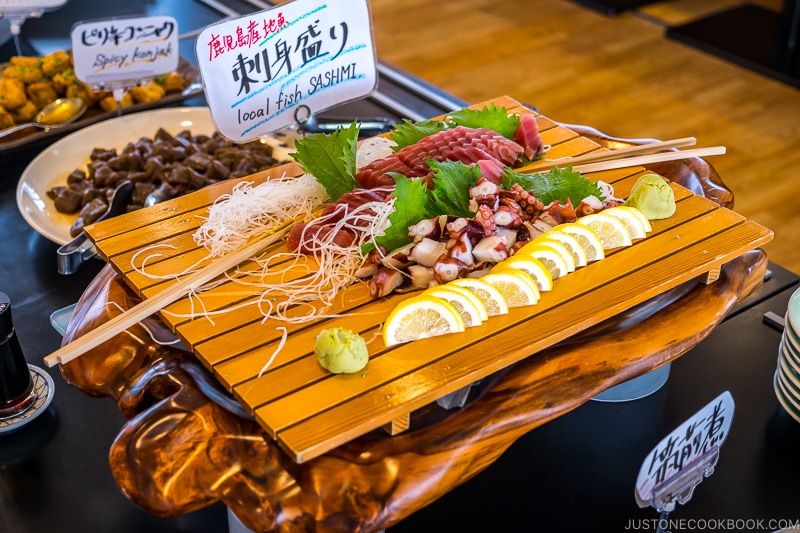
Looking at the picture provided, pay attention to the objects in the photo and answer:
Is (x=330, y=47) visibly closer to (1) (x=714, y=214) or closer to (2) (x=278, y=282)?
(2) (x=278, y=282)

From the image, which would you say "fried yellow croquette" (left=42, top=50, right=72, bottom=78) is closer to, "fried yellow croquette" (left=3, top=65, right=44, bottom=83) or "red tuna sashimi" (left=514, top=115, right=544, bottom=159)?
"fried yellow croquette" (left=3, top=65, right=44, bottom=83)

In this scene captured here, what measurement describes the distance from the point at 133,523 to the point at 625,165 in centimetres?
136

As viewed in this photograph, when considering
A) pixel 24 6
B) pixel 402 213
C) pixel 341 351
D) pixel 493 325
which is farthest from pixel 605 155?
pixel 24 6

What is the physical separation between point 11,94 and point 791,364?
2.58 m

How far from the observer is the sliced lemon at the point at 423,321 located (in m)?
1.57

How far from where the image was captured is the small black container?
1786mm

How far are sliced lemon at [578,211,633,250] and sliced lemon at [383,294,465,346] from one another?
428 mm

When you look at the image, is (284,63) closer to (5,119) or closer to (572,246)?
(572,246)

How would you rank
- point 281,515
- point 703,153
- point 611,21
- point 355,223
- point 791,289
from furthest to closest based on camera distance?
point 611,21 < point 791,289 < point 703,153 < point 355,223 < point 281,515

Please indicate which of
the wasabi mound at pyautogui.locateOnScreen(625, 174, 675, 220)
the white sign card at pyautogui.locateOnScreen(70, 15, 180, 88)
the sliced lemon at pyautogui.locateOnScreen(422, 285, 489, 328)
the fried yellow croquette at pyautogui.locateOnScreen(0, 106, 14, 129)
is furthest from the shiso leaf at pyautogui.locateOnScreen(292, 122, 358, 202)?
the fried yellow croquette at pyautogui.locateOnScreen(0, 106, 14, 129)

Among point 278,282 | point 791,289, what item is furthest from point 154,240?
point 791,289

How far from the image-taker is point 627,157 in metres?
2.17

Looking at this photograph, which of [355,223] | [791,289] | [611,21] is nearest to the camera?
[355,223]

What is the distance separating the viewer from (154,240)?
188cm
